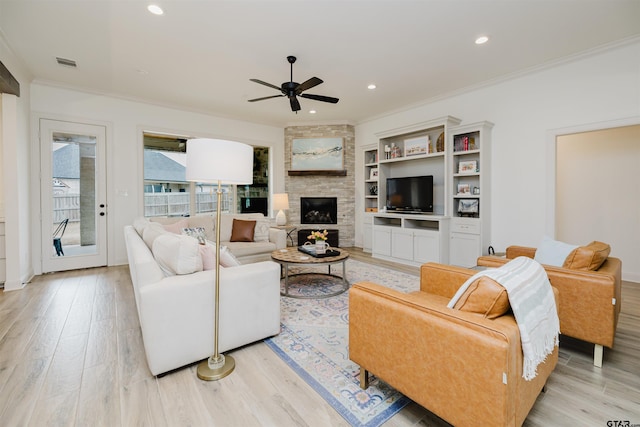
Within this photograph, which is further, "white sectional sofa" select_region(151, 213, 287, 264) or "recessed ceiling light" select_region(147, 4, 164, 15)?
"white sectional sofa" select_region(151, 213, 287, 264)

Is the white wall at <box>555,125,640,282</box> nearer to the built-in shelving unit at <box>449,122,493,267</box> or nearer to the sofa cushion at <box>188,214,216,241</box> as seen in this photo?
the built-in shelving unit at <box>449,122,493,267</box>

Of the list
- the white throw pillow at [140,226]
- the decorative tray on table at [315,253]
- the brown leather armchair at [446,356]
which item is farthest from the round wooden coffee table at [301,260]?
the brown leather armchair at [446,356]

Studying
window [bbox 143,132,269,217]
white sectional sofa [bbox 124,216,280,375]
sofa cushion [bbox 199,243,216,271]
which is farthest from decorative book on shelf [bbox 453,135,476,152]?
window [bbox 143,132,269,217]

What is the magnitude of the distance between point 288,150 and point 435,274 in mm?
5094

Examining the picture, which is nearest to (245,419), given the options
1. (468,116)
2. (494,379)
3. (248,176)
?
(494,379)

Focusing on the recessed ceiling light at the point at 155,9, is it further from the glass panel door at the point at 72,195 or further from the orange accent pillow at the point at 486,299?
the orange accent pillow at the point at 486,299

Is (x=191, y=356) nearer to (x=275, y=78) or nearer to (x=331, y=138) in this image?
(x=275, y=78)

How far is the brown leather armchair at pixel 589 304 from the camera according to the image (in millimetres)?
1840

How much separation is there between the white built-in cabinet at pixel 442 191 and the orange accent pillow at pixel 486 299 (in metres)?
3.38

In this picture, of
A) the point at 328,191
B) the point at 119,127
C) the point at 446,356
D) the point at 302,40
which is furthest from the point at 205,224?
the point at 446,356

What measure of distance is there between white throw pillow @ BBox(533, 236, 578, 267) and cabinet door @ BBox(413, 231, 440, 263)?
209 centimetres

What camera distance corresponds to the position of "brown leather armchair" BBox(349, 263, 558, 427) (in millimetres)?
1065

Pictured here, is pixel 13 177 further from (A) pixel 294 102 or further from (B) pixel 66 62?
(A) pixel 294 102

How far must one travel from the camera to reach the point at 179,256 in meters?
2.00
